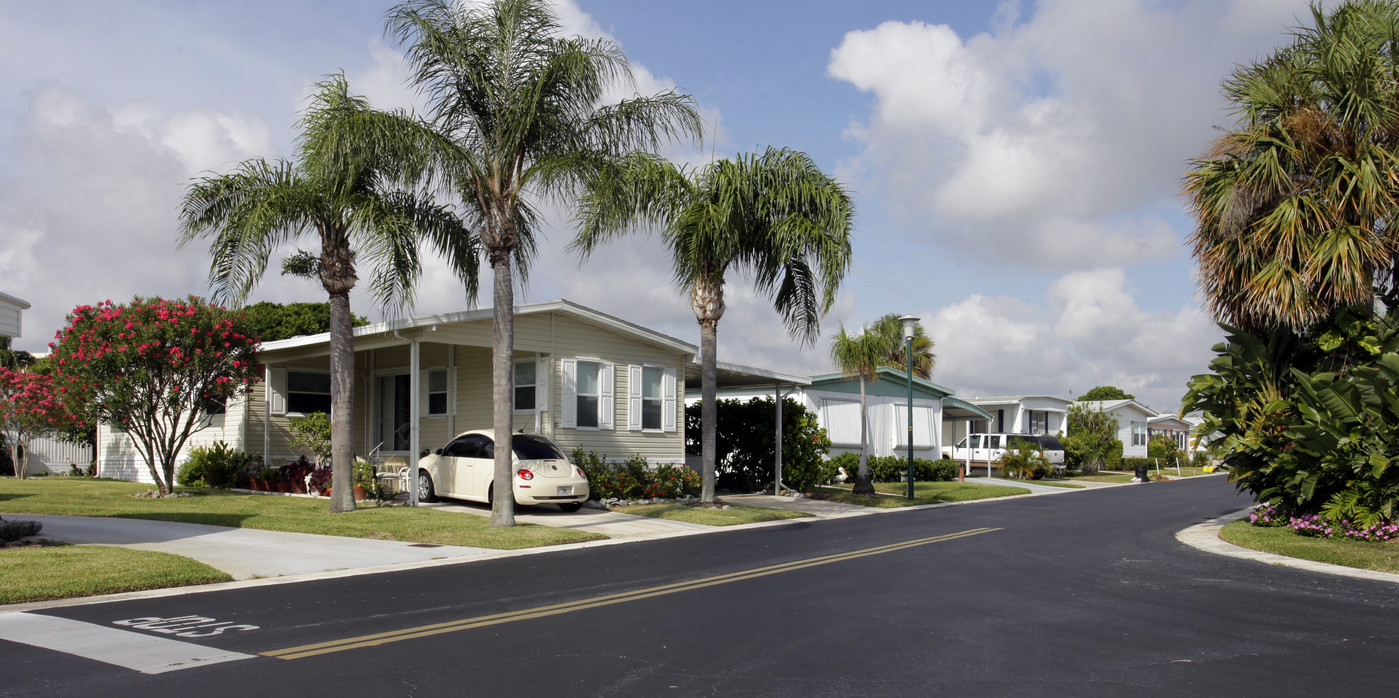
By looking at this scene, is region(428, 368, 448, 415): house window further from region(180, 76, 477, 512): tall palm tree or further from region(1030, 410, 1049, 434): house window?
region(1030, 410, 1049, 434): house window

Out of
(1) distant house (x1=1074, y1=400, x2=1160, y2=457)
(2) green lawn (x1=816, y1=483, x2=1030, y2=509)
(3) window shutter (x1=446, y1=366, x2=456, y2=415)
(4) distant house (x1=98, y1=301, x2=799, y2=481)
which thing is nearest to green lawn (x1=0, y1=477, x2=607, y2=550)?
(4) distant house (x1=98, y1=301, x2=799, y2=481)

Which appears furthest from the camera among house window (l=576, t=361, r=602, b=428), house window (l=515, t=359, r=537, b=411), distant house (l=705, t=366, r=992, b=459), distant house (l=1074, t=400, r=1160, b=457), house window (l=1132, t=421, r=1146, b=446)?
house window (l=1132, t=421, r=1146, b=446)

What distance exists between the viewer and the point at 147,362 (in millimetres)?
19906

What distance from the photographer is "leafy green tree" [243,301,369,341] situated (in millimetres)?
49250

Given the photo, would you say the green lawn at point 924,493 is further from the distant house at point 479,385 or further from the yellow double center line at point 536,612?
the yellow double center line at point 536,612

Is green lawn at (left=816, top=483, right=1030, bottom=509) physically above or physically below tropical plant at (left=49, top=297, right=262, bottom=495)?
below

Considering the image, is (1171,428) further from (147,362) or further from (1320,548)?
(147,362)

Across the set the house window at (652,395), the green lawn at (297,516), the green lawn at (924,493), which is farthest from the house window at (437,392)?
the green lawn at (924,493)

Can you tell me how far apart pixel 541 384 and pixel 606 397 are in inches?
66.4

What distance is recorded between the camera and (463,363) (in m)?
22.2

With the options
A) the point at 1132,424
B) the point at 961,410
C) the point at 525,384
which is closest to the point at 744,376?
the point at 525,384

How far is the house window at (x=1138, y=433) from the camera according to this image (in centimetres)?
5438

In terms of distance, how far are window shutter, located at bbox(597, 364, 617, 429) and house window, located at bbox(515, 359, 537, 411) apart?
1.48m

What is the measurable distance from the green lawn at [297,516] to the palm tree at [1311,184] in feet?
33.8
